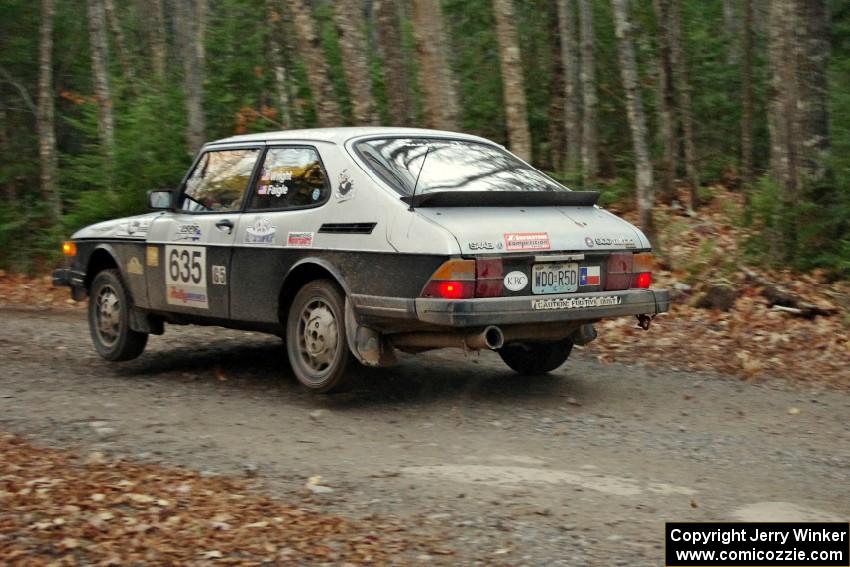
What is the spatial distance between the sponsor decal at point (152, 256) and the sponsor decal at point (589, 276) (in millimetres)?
3694

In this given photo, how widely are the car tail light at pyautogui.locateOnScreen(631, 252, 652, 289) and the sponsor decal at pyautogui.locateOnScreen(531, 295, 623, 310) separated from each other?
0.87 feet

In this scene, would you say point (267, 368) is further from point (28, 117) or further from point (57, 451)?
point (28, 117)

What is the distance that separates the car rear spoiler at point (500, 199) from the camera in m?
6.80

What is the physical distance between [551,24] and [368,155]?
13262mm

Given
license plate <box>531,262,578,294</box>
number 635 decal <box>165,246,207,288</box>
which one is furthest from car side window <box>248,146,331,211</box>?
license plate <box>531,262,578,294</box>

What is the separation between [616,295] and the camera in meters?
7.23

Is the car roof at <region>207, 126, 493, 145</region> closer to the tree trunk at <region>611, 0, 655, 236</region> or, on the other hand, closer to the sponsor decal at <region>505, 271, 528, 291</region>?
the sponsor decal at <region>505, 271, 528, 291</region>

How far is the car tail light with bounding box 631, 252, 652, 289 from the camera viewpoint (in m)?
7.39

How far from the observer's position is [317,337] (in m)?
7.42

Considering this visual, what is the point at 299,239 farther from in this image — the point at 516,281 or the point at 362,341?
the point at 516,281

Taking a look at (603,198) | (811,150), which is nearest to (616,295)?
(811,150)

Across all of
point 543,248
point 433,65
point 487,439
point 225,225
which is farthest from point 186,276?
point 433,65

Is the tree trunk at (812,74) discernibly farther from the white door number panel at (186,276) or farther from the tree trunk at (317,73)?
the white door number panel at (186,276)

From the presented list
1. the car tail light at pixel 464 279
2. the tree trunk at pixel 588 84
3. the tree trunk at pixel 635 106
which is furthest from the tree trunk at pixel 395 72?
the car tail light at pixel 464 279
